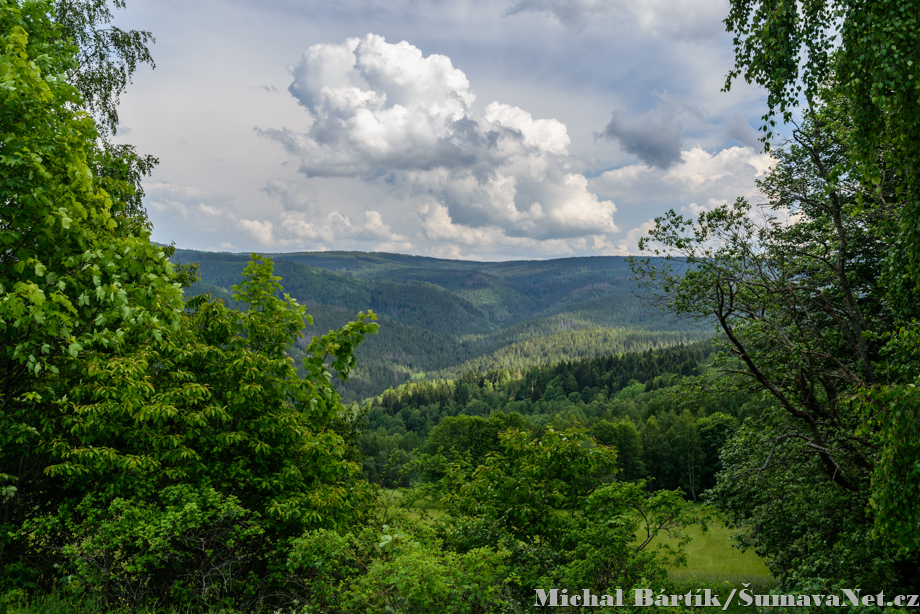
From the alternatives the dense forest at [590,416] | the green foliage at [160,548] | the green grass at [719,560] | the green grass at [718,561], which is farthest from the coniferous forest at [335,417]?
the green grass at [719,560]

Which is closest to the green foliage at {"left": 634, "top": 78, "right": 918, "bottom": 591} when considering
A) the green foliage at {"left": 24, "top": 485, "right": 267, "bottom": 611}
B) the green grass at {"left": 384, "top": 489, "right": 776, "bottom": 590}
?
the green foliage at {"left": 24, "top": 485, "right": 267, "bottom": 611}

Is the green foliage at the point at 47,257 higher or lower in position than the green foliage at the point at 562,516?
higher

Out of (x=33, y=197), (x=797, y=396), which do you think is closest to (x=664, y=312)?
(x=797, y=396)

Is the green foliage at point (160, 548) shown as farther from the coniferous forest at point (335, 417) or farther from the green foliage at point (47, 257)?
the green foliage at point (47, 257)

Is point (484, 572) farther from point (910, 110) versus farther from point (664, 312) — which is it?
point (664, 312)

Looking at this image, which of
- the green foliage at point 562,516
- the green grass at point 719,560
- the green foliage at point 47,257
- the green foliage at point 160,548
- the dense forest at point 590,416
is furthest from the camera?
the green grass at point 719,560

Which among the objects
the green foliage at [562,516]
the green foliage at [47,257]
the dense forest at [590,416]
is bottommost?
the dense forest at [590,416]

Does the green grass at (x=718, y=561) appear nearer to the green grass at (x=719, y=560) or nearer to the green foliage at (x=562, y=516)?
the green grass at (x=719, y=560)

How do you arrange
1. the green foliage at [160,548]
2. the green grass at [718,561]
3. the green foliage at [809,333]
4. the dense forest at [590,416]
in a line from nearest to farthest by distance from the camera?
the green foliage at [160,548] < the green foliage at [809,333] < the dense forest at [590,416] < the green grass at [718,561]

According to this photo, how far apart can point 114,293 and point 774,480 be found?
16.7 metres

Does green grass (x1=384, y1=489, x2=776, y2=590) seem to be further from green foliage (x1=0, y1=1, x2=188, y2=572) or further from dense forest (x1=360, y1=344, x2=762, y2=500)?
green foliage (x1=0, y1=1, x2=188, y2=572)

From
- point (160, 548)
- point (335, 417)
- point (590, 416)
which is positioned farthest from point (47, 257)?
point (590, 416)

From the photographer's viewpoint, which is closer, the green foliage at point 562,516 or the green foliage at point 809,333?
the green foliage at point 562,516

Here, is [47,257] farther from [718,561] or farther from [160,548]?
[718,561]
